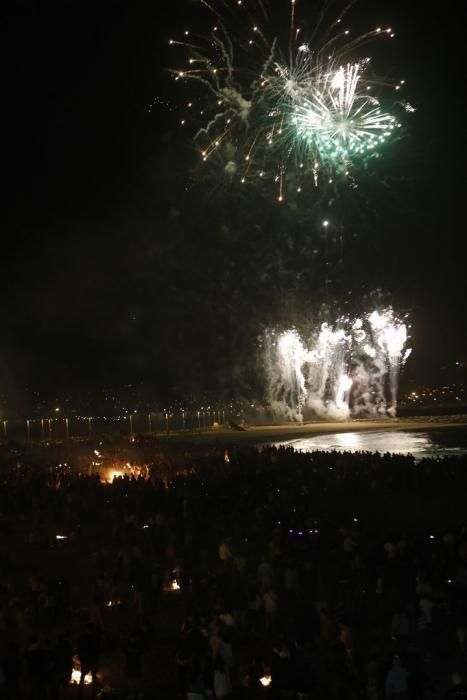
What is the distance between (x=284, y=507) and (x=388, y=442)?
17300 millimetres

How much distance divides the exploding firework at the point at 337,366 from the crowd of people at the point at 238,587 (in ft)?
86.7

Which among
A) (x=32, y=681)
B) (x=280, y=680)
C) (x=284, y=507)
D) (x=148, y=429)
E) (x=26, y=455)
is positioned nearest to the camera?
(x=280, y=680)

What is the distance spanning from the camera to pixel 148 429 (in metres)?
39.8

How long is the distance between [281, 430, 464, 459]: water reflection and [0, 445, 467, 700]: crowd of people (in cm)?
943

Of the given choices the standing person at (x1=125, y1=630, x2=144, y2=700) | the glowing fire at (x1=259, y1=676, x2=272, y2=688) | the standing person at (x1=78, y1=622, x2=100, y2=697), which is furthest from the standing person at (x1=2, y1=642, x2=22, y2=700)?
the glowing fire at (x1=259, y1=676, x2=272, y2=688)

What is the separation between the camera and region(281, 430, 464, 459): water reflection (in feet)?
87.2

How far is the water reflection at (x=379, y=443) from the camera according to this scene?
26578 mm

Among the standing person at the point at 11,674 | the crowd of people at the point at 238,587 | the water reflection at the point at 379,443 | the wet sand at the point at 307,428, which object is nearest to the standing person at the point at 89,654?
the crowd of people at the point at 238,587

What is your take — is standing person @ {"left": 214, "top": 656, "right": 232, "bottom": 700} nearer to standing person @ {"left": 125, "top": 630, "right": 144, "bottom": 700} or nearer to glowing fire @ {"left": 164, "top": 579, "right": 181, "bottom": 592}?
standing person @ {"left": 125, "top": 630, "right": 144, "bottom": 700}

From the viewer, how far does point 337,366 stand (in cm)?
4706

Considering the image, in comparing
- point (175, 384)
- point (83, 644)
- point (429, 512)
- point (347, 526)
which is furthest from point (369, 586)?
point (175, 384)

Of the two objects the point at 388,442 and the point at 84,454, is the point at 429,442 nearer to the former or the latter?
the point at 388,442

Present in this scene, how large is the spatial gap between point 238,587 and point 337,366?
126 ft

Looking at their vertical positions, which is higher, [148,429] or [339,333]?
[339,333]
